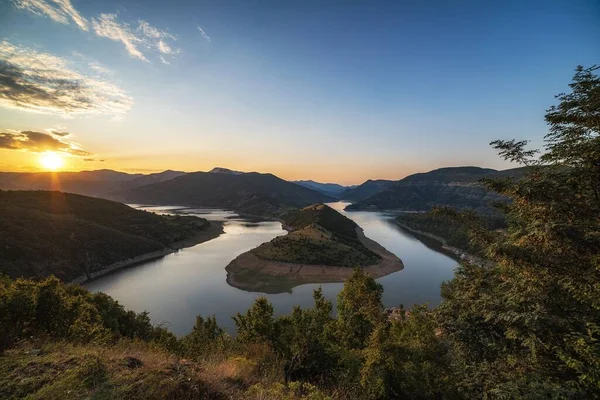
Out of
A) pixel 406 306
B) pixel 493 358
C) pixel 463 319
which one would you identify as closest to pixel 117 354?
pixel 463 319

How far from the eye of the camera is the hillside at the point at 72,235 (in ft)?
235

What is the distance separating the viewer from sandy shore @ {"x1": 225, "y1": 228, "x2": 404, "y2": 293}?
71.2 meters

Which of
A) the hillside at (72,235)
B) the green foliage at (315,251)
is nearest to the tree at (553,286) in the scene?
the green foliage at (315,251)

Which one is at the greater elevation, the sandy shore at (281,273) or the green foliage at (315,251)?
the green foliage at (315,251)

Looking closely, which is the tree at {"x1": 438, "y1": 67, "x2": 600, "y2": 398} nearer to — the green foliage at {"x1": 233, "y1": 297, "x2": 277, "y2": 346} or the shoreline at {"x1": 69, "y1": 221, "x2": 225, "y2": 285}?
the green foliage at {"x1": 233, "y1": 297, "x2": 277, "y2": 346}

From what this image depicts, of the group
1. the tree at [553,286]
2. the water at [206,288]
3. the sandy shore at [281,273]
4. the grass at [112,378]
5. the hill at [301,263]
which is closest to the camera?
the grass at [112,378]

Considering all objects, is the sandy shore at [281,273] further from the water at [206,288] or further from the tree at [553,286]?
the tree at [553,286]

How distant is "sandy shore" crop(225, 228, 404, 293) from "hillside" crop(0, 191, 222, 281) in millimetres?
39999

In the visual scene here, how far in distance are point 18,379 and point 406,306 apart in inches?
2460

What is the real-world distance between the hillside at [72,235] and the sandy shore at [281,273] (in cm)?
4000

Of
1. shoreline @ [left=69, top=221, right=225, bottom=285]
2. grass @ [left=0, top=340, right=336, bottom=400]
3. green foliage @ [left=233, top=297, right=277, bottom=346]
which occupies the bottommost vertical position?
shoreline @ [left=69, top=221, right=225, bottom=285]

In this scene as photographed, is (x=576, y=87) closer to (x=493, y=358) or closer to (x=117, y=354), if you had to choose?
(x=493, y=358)

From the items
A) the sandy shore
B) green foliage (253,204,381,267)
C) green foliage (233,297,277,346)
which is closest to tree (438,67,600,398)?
green foliage (233,297,277,346)

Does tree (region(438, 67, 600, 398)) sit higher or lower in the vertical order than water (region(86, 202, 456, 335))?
higher
